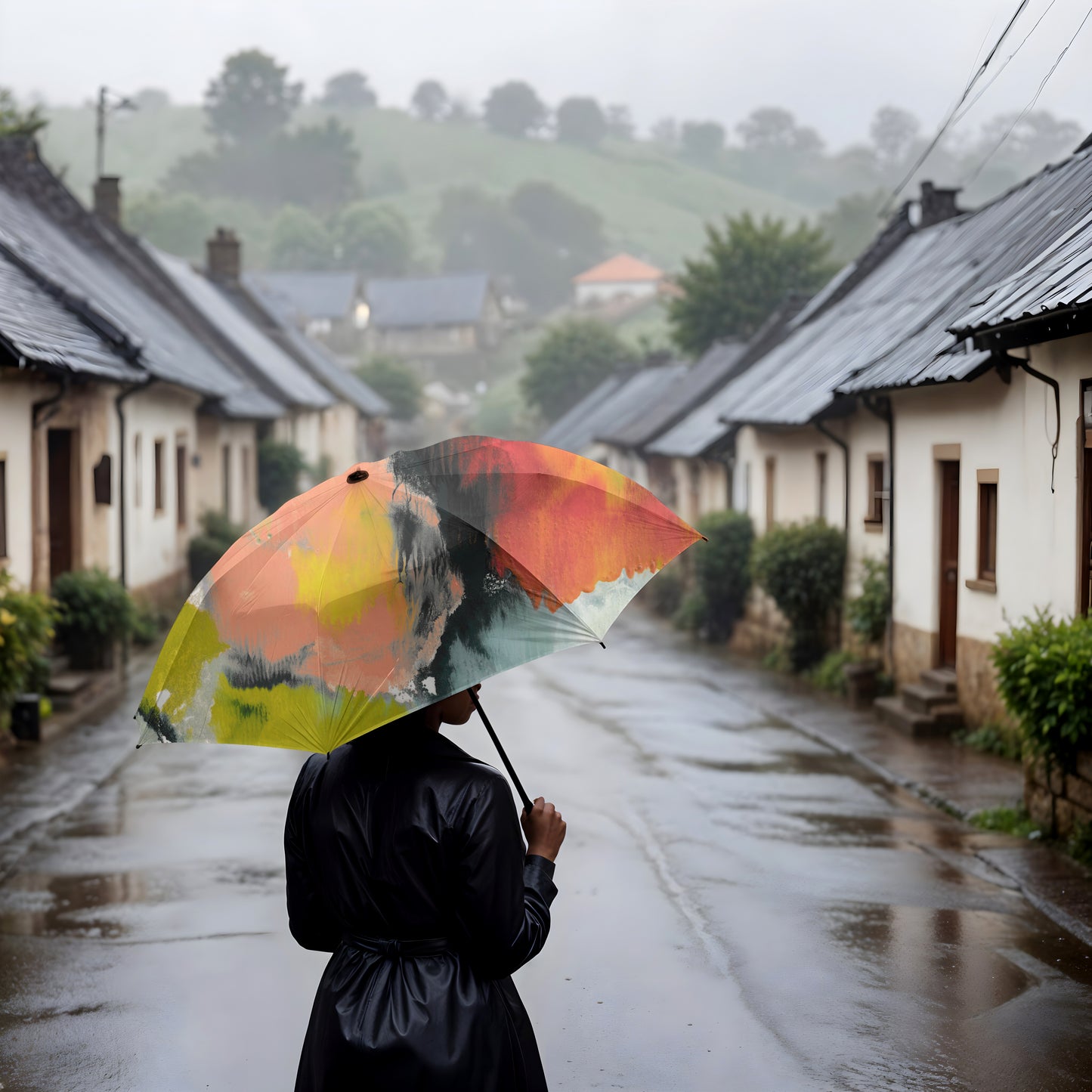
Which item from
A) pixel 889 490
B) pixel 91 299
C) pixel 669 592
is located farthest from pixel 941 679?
pixel 669 592

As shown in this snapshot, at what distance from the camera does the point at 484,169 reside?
162750 millimetres

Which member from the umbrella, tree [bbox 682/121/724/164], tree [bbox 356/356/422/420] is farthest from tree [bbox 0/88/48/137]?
tree [bbox 682/121/724/164]

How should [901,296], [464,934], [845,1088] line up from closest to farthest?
[464,934]
[845,1088]
[901,296]

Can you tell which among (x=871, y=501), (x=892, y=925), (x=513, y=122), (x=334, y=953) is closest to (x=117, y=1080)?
(x=334, y=953)

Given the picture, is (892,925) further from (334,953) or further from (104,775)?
(104,775)

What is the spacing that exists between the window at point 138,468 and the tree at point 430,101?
589 ft

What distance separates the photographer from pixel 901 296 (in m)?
19.1

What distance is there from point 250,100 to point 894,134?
87035mm

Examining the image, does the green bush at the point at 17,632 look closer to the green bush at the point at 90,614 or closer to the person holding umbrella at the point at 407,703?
the green bush at the point at 90,614

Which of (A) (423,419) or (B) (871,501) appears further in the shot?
(A) (423,419)

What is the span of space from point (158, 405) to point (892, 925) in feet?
56.7

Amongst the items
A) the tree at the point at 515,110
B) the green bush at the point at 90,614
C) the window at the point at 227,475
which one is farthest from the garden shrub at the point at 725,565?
the tree at the point at 515,110

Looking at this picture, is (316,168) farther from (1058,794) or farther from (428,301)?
(1058,794)

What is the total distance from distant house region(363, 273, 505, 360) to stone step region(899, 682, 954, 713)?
83.1m
